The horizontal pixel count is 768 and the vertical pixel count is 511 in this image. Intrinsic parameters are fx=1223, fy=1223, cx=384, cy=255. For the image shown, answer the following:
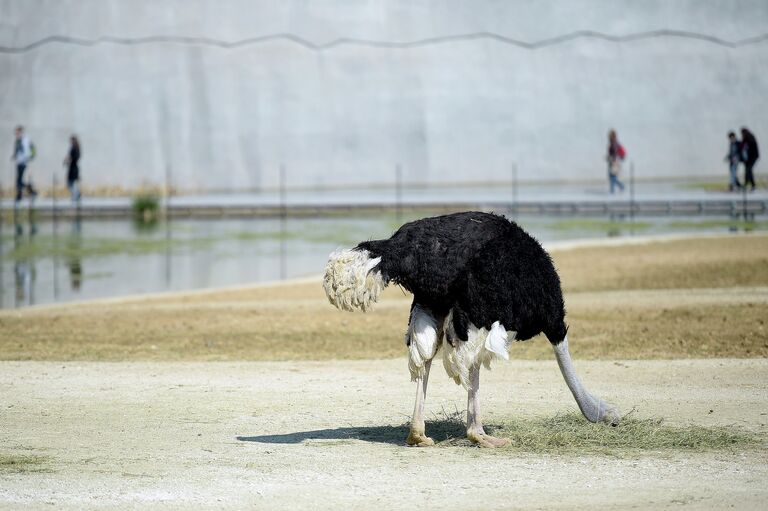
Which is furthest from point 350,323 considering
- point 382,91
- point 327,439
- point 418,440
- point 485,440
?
point 382,91

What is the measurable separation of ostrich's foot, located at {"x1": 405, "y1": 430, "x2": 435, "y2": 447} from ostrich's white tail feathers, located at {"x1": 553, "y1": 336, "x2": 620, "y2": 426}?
1.11 m

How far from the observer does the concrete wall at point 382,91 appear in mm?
51844

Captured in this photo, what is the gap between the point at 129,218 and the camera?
1590 inches

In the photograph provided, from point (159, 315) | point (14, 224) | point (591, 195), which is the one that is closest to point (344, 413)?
point (159, 315)

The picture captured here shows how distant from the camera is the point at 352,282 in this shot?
857 centimetres

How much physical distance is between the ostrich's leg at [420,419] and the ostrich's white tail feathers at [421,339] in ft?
0.36

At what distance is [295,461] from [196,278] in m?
15.3

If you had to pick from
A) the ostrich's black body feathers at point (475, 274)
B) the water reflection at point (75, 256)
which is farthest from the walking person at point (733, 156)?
the ostrich's black body feathers at point (475, 274)

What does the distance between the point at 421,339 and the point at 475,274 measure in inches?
23.8

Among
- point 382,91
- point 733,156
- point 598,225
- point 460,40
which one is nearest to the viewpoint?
point 598,225

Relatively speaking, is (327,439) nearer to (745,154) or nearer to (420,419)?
(420,419)

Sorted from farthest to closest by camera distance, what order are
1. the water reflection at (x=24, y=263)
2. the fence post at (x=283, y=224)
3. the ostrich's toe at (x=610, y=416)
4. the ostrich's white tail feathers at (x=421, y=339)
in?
the fence post at (x=283, y=224), the water reflection at (x=24, y=263), the ostrich's toe at (x=610, y=416), the ostrich's white tail feathers at (x=421, y=339)

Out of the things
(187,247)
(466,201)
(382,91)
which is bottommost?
(187,247)

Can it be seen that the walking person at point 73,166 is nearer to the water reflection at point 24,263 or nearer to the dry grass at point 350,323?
the water reflection at point 24,263
